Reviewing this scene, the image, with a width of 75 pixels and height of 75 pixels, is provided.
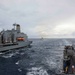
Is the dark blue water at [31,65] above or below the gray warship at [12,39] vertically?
below

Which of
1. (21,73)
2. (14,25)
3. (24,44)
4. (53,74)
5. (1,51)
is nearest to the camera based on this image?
(53,74)

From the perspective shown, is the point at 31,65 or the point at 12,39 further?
the point at 12,39

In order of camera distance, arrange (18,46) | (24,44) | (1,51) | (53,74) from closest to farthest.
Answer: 1. (53,74)
2. (1,51)
3. (18,46)
4. (24,44)

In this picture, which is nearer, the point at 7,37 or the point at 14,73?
the point at 14,73

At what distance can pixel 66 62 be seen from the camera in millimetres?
48188

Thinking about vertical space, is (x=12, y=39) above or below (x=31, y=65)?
above

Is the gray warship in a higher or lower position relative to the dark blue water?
higher

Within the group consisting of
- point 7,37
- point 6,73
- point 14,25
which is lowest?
point 6,73

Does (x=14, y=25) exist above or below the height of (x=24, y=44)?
A: above

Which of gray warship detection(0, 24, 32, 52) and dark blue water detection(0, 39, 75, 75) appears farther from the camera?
gray warship detection(0, 24, 32, 52)

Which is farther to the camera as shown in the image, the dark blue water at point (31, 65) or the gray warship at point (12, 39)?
the gray warship at point (12, 39)

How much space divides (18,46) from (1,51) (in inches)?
1018

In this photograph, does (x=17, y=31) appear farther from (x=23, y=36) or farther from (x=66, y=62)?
(x=66, y=62)


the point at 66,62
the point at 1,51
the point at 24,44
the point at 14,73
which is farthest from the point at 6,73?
the point at 24,44
